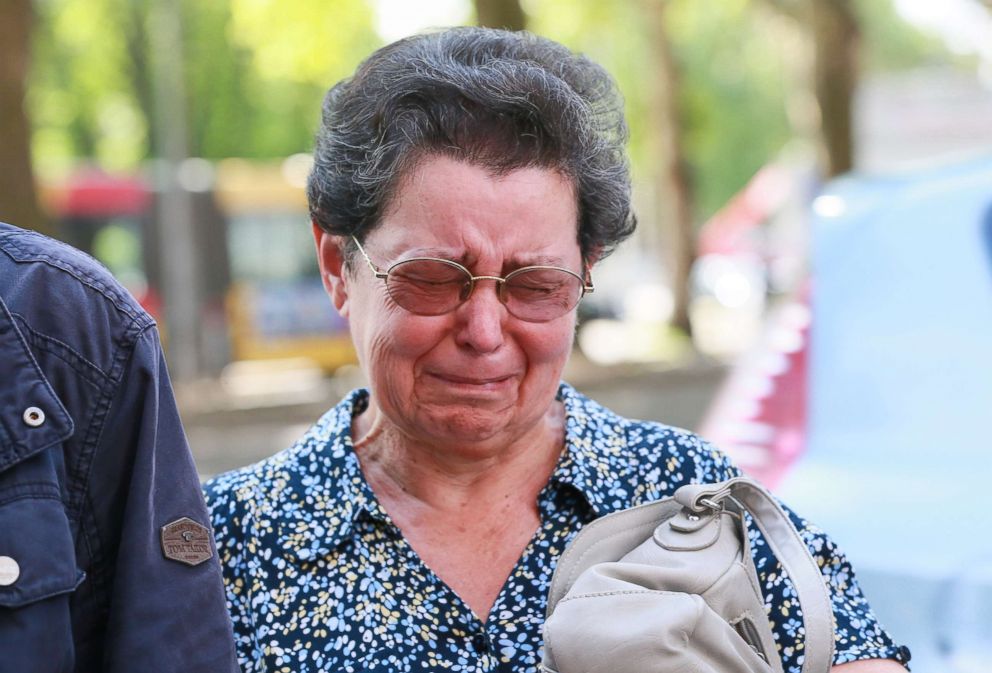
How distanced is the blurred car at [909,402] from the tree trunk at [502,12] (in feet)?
34.6

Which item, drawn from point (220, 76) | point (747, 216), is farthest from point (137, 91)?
point (747, 216)

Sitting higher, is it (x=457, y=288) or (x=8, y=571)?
(x=457, y=288)

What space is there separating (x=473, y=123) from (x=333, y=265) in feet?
1.39

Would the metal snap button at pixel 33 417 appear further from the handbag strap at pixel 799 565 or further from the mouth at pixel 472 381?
the handbag strap at pixel 799 565

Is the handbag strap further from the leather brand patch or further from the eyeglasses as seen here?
the leather brand patch

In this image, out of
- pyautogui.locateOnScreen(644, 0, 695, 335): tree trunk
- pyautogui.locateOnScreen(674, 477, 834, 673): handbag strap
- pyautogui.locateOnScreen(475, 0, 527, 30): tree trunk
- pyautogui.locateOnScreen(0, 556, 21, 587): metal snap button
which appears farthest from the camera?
pyautogui.locateOnScreen(644, 0, 695, 335): tree trunk

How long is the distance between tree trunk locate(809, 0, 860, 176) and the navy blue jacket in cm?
1540

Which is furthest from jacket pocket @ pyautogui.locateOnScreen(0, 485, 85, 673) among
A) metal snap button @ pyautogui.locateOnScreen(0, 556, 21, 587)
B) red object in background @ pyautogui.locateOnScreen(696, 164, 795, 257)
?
red object in background @ pyautogui.locateOnScreen(696, 164, 795, 257)

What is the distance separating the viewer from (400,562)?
2129 mm

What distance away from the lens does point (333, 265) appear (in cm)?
237

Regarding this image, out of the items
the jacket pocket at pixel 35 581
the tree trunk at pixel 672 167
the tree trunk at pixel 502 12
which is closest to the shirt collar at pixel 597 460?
the jacket pocket at pixel 35 581

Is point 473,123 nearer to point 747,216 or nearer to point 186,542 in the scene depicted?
point 186,542

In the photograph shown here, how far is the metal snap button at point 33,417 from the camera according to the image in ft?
4.96

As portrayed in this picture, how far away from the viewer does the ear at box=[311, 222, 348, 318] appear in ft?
7.64
